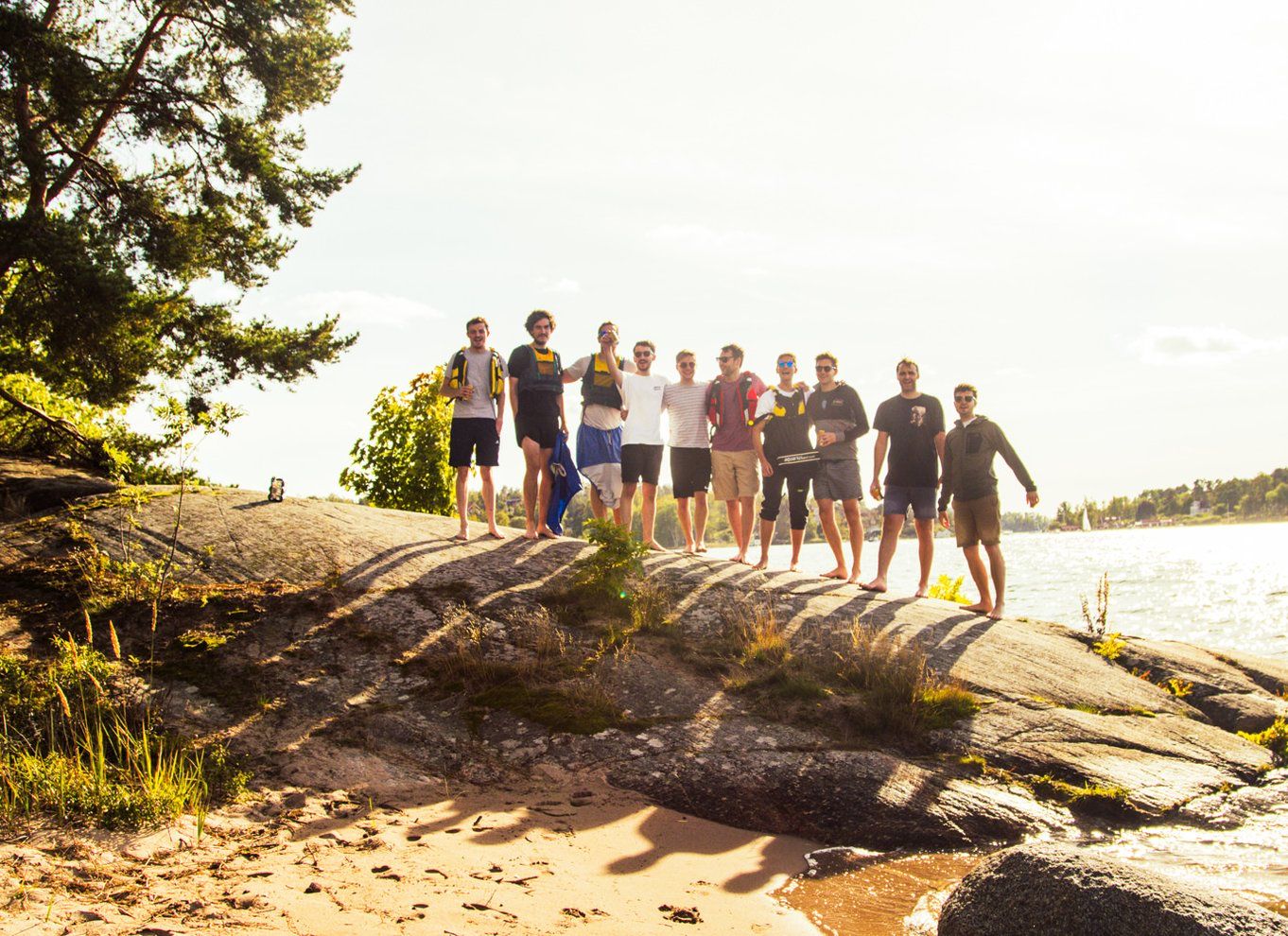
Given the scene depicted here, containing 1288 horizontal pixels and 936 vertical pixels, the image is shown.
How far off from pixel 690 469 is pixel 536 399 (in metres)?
2.03

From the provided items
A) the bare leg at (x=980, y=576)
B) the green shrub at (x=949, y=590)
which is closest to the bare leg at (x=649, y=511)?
the bare leg at (x=980, y=576)

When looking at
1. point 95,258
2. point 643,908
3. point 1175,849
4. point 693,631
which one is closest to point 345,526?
point 693,631

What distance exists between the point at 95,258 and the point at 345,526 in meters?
5.39

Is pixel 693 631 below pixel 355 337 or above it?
below

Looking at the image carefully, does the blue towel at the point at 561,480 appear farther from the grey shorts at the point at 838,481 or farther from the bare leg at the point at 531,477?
the grey shorts at the point at 838,481

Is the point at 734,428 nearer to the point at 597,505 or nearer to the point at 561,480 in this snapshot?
the point at 597,505

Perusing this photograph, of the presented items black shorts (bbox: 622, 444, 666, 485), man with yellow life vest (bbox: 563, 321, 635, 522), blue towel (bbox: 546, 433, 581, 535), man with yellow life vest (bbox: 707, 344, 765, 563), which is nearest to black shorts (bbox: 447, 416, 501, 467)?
blue towel (bbox: 546, 433, 581, 535)

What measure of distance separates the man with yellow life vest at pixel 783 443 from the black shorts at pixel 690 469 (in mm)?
657

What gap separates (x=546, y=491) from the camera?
10180 mm

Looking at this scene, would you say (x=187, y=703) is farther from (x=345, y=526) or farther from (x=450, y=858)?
(x=345, y=526)

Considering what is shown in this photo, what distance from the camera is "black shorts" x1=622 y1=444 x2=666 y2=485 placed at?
1018 cm

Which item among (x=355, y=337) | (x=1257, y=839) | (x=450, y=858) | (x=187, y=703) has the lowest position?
(x=1257, y=839)

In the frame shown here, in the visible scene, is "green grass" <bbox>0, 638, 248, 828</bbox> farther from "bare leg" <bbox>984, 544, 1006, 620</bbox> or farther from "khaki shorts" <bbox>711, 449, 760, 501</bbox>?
"bare leg" <bbox>984, 544, 1006, 620</bbox>

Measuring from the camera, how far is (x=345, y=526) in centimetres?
988
